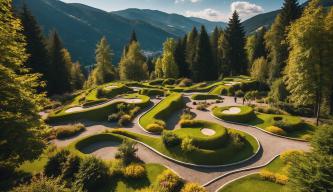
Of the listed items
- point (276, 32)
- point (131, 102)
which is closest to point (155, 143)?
point (131, 102)

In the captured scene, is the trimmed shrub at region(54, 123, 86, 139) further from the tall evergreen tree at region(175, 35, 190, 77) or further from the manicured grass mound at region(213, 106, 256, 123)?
the tall evergreen tree at region(175, 35, 190, 77)

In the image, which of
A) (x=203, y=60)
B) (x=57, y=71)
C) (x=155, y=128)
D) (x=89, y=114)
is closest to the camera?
(x=155, y=128)

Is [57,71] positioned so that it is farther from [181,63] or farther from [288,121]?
[288,121]

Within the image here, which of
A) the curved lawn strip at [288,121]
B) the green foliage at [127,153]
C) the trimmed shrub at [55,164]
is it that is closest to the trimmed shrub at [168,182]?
the green foliage at [127,153]

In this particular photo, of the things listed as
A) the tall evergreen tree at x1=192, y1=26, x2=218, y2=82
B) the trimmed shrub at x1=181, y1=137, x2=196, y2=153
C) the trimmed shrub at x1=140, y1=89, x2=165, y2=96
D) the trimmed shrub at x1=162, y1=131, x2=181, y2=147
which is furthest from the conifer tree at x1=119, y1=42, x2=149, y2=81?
the trimmed shrub at x1=181, y1=137, x2=196, y2=153

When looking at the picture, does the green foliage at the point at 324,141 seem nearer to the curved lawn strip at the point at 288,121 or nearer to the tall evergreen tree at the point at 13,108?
the curved lawn strip at the point at 288,121

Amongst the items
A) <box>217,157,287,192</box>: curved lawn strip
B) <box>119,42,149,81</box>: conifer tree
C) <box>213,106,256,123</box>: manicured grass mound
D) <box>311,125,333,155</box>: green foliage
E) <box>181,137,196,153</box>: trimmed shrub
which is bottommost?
<box>217,157,287,192</box>: curved lawn strip

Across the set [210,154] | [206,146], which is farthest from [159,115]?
[210,154]
